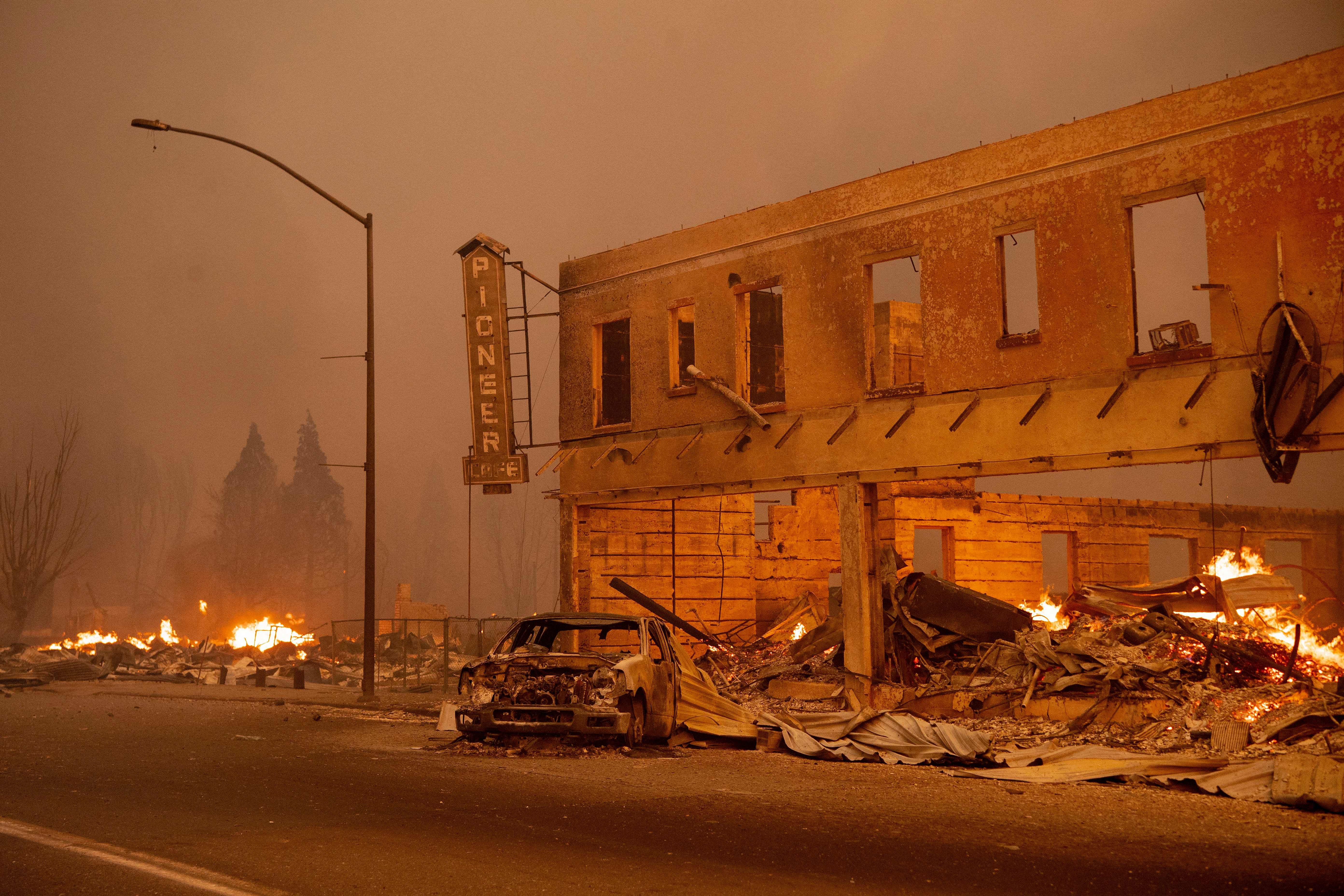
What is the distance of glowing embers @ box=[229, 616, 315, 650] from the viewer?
117 feet

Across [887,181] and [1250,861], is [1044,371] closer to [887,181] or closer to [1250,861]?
[887,181]

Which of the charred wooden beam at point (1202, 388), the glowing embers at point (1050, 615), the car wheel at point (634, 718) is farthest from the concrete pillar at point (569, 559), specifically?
the charred wooden beam at point (1202, 388)

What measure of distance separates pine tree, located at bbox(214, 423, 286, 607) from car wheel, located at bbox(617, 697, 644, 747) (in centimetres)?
6886

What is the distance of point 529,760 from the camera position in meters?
11.3

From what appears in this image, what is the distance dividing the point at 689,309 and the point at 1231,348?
36.3ft

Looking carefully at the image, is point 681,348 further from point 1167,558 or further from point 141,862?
point 1167,558

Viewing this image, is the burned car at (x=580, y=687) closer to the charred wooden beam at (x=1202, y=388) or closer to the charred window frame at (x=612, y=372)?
the charred wooden beam at (x=1202, y=388)

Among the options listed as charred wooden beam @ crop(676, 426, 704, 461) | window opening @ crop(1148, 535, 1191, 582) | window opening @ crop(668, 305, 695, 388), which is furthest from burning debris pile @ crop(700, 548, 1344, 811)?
window opening @ crop(1148, 535, 1191, 582)

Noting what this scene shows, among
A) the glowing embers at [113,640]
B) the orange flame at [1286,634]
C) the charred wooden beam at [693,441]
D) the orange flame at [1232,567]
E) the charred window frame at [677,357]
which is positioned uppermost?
the charred window frame at [677,357]

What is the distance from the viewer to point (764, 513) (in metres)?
25.2

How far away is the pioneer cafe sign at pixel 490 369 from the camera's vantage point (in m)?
21.0

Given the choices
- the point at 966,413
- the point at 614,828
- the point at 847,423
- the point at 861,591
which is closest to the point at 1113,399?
the point at 966,413

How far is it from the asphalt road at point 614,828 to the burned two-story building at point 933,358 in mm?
5624

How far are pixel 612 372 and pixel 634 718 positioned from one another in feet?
36.8
